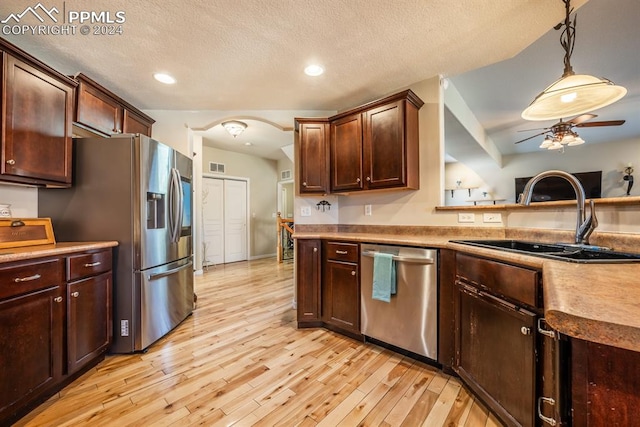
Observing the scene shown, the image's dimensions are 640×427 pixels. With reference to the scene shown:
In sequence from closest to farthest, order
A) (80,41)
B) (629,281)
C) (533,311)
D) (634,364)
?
(634,364) → (629,281) → (533,311) → (80,41)

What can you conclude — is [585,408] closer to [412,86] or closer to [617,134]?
[412,86]

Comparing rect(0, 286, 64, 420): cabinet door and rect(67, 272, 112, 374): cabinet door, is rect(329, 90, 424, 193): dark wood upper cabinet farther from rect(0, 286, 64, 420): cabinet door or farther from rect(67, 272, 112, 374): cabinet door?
rect(0, 286, 64, 420): cabinet door

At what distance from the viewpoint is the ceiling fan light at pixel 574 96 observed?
1510mm

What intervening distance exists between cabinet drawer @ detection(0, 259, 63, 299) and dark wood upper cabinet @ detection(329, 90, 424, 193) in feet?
7.27

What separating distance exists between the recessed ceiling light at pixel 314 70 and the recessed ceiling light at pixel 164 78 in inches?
50.2

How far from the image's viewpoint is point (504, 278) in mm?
1316

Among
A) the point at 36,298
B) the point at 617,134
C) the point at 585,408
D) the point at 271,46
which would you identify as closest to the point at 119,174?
the point at 36,298

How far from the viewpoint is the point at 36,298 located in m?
1.49

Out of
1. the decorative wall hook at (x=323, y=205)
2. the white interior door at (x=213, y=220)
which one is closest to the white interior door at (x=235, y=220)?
the white interior door at (x=213, y=220)

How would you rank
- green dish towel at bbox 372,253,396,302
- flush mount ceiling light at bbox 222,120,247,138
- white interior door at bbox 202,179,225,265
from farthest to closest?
white interior door at bbox 202,179,225,265 → flush mount ceiling light at bbox 222,120,247,138 → green dish towel at bbox 372,253,396,302

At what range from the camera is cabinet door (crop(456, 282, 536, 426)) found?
1.20m

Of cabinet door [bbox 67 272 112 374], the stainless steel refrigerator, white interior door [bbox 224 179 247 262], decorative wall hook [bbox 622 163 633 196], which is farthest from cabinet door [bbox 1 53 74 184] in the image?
decorative wall hook [bbox 622 163 633 196]

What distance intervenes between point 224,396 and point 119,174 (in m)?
1.78

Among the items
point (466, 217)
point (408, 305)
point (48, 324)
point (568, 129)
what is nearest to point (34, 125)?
point (48, 324)
